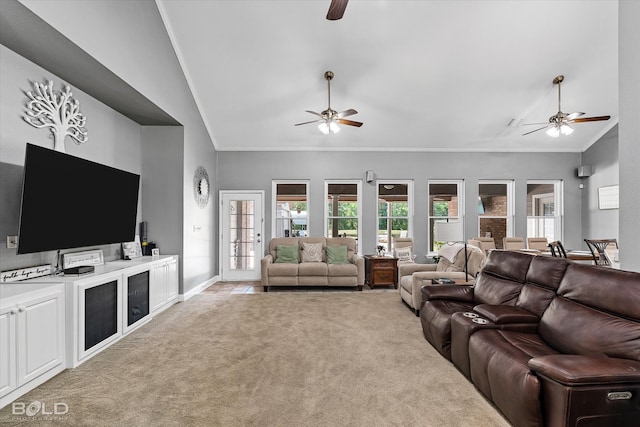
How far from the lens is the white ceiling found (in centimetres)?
421

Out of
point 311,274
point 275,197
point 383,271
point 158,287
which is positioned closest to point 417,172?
point 383,271

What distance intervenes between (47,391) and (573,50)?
720 cm

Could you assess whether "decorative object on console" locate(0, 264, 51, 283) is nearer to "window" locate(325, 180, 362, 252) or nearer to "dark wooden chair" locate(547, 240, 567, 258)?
"window" locate(325, 180, 362, 252)

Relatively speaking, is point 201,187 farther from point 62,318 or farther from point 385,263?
point 385,263

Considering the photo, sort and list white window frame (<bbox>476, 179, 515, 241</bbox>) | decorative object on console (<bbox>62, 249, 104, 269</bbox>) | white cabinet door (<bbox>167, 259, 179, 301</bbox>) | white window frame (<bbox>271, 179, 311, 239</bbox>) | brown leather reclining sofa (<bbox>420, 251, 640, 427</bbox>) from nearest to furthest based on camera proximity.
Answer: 1. brown leather reclining sofa (<bbox>420, 251, 640, 427</bbox>)
2. decorative object on console (<bbox>62, 249, 104, 269</bbox>)
3. white cabinet door (<bbox>167, 259, 179, 301</bbox>)
4. white window frame (<bbox>271, 179, 311, 239</bbox>)
5. white window frame (<bbox>476, 179, 515, 241</bbox>)

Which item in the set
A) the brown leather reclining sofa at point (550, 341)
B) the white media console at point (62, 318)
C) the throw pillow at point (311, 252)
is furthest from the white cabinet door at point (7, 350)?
the throw pillow at point (311, 252)

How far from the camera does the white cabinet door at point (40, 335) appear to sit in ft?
7.73

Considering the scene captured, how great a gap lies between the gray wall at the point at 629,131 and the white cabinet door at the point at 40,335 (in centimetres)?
450

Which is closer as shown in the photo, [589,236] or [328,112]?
[328,112]

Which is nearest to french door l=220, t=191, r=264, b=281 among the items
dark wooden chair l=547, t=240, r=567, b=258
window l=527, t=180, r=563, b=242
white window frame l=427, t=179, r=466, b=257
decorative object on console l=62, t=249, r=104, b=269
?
decorative object on console l=62, t=249, r=104, b=269

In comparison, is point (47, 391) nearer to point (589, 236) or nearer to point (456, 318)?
point (456, 318)

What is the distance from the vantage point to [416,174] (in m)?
7.09

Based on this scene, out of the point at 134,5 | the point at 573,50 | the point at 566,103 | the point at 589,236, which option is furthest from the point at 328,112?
the point at 589,236

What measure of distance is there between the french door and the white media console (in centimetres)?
282
